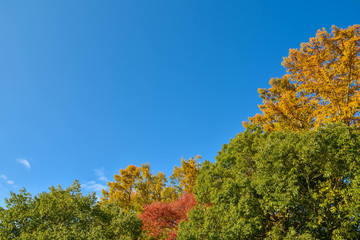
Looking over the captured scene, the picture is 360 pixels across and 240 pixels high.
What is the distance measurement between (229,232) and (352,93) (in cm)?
1610

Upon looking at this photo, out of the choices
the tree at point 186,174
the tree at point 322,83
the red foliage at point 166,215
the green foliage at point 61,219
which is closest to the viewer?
the green foliage at point 61,219

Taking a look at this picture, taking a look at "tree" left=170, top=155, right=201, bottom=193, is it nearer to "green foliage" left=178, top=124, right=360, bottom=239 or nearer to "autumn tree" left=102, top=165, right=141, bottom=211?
"autumn tree" left=102, top=165, right=141, bottom=211

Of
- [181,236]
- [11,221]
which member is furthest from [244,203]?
[11,221]

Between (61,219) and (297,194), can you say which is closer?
(297,194)

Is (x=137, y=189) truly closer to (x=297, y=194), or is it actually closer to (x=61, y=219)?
(x=61, y=219)

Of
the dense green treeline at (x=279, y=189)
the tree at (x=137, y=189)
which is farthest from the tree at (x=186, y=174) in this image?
the dense green treeline at (x=279, y=189)

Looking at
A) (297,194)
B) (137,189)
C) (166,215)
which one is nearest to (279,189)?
(297,194)

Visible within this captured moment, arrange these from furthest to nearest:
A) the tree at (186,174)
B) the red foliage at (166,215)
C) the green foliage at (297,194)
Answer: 1. the tree at (186,174)
2. the red foliage at (166,215)
3. the green foliage at (297,194)

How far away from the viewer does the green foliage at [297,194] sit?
32.9ft

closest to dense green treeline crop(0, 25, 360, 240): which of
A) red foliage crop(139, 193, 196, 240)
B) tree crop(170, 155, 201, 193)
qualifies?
red foliage crop(139, 193, 196, 240)

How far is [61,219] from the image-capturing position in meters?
13.2

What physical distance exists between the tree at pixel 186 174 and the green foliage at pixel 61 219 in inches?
650

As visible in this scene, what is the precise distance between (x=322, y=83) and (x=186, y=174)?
20.9 m

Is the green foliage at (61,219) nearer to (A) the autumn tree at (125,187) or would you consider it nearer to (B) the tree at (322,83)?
(B) the tree at (322,83)
